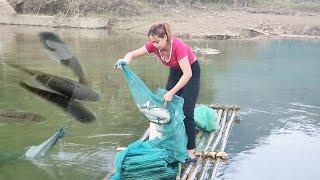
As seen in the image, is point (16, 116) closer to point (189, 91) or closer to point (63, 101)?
point (63, 101)

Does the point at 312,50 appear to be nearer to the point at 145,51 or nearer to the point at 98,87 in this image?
the point at 98,87

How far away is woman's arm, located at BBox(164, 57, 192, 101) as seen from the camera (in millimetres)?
4816

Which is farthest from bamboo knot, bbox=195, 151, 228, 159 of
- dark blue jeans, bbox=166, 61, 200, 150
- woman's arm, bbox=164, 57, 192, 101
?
woman's arm, bbox=164, 57, 192, 101

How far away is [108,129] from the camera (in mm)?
7637

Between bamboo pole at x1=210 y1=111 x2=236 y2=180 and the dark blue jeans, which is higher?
the dark blue jeans

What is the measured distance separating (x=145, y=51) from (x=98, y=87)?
226 inches

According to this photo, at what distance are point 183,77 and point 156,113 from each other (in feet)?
1.38

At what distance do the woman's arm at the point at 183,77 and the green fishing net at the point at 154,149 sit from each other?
0.36 ft

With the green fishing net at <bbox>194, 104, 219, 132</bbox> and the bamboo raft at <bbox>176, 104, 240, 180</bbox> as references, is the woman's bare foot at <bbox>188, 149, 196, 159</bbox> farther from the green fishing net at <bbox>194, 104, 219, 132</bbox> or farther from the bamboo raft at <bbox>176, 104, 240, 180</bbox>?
the green fishing net at <bbox>194, 104, 219, 132</bbox>

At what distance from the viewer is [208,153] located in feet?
18.6

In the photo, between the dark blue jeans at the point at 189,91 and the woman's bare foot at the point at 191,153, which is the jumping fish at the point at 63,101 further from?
the woman's bare foot at the point at 191,153

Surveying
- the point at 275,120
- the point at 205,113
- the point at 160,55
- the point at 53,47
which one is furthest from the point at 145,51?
the point at 275,120

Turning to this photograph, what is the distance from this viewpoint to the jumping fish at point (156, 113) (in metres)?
4.86

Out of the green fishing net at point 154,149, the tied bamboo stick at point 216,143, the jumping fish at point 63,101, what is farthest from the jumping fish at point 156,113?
the tied bamboo stick at point 216,143
